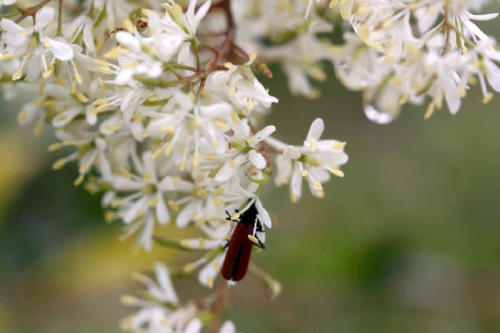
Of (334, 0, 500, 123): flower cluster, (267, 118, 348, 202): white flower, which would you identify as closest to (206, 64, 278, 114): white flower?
(267, 118, 348, 202): white flower

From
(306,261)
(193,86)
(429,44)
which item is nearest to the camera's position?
(429,44)

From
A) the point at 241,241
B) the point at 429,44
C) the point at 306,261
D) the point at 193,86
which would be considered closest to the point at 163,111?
the point at 193,86

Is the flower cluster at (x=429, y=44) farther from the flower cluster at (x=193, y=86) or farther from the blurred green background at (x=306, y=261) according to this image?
the blurred green background at (x=306, y=261)

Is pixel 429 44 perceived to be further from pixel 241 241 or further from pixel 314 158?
pixel 241 241

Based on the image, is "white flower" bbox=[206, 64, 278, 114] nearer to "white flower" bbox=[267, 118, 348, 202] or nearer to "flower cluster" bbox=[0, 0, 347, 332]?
"flower cluster" bbox=[0, 0, 347, 332]

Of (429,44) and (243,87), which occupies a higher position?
(429,44)

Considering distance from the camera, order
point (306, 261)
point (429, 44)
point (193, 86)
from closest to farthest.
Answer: point (429, 44) → point (193, 86) → point (306, 261)

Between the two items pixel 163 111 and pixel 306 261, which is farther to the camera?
pixel 306 261
